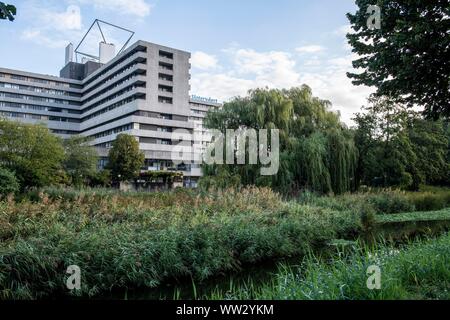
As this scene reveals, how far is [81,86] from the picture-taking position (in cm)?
7356

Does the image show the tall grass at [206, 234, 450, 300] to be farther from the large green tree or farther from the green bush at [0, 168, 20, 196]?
the large green tree

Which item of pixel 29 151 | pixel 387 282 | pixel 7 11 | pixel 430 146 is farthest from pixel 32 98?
pixel 387 282

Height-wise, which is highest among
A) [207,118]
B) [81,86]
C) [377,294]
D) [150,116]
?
[81,86]

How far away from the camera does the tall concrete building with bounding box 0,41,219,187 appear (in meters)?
53.8

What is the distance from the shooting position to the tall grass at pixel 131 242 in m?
6.46

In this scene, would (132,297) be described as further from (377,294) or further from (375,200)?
(375,200)

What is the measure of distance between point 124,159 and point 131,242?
35.9m

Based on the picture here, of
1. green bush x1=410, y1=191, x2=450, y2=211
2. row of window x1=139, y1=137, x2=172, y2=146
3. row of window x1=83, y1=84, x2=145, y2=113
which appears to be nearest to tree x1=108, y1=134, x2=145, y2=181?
row of window x1=139, y1=137, x2=172, y2=146

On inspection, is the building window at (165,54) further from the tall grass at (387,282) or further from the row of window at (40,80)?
the tall grass at (387,282)

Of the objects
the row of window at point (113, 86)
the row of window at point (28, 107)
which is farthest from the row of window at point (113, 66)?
the row of window at point (28, 107)

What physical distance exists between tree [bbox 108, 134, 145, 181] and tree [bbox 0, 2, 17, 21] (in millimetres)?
39764

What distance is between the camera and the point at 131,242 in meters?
7.76

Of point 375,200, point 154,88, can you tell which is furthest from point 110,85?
point 375,200
